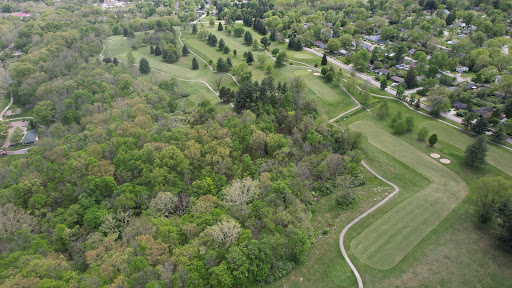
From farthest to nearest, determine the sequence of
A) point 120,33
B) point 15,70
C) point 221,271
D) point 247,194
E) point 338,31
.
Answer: point 120,33 < point 338,31 < point 15,70 < point 247,194 < point 221,271

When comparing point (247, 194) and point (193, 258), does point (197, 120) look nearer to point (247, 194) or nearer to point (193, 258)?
point (247, 194)

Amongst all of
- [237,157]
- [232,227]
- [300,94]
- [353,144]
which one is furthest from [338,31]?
[232,227]

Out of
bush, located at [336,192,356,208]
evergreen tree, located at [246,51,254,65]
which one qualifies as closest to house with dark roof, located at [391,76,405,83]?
evergreen tree, located at [246,51,254,65]

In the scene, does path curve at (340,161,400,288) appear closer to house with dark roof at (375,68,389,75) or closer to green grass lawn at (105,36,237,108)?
house with dark roof at (375,68,389,75)

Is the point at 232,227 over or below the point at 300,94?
below

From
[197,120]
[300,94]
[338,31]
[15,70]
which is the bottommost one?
[15,70]

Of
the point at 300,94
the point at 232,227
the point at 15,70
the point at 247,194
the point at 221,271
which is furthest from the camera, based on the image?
the point at 15,70
